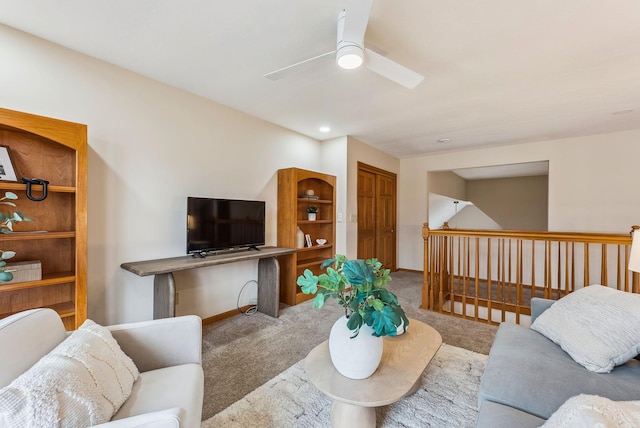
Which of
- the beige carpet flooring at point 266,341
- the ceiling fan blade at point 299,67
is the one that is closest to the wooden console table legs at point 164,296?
the beige carpet flooring at point 266,341

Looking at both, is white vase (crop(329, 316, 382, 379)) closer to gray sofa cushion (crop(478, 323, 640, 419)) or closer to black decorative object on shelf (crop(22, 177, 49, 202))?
gray sofa cushion (crop(478, 323, 640, 419))

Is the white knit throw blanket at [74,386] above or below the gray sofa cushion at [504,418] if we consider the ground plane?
above

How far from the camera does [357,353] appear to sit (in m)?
1.32

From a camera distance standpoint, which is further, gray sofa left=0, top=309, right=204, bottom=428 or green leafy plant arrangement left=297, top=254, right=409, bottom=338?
green leafy plant arrangement left=297, top=254, right=409, bottom=338

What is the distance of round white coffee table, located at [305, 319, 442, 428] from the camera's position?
122 cm

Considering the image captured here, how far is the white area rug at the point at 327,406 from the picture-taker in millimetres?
1569

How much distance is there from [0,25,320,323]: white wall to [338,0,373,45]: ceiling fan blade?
1.94 metres

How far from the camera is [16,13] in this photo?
170cm

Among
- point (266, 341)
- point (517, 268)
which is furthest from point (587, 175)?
point (266, 341)

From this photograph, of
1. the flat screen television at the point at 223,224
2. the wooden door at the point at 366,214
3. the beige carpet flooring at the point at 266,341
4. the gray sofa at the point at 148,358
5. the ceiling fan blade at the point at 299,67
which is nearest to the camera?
the gray sofa at the point at 148,358

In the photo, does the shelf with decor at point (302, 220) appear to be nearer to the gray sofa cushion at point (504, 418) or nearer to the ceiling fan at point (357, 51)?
the ceiling fan at point (357, 51)

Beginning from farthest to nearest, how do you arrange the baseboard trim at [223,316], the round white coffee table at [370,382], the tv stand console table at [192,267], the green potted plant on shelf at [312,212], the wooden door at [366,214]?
the wooden door at [366,214] < the green potted plant on shelf at [312,212] < the baseboard trim at [223,316] < the tv stand console table at [192,267] < the round white coffee table at [370,382]

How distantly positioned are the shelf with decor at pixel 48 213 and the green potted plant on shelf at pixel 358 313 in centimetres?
173

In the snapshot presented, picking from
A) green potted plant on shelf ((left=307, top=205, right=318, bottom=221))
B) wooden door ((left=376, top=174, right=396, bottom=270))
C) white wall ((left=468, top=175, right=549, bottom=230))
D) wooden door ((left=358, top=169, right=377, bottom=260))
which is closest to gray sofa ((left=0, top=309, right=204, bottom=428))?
green potted plant on shelf ((left=307, top=205, right=318, bottom=221))
